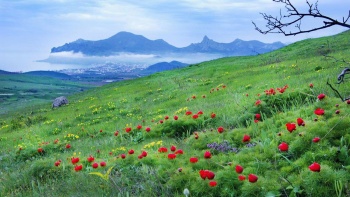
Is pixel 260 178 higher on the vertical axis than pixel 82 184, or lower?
higher

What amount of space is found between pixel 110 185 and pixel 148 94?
101 ft

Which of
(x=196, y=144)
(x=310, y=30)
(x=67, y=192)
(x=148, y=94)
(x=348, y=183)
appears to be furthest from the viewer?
(x=148, y=94)

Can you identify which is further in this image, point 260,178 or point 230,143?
point 230,143

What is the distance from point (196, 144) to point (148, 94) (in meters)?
29.1

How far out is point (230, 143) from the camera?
8.01 meters

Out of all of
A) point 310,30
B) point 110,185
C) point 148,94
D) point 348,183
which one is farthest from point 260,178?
point 148,94

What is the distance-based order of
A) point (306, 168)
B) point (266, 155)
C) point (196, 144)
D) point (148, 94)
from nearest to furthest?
1. point (306, 168)
2. point (266, 155)
3. point (196, 144)
4. point (148, 94)

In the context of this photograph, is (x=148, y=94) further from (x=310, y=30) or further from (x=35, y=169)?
(x=310, y=30)

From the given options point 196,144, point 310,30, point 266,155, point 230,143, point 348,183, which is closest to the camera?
point 310,30

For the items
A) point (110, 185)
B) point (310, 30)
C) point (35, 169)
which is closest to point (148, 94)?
point (35, 169)

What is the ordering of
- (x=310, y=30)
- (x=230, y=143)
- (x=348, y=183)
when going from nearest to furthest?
1. (x=310, y=30)
2. (x=348, y=183)
3. (x=230, y=143)

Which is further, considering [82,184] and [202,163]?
[82,184]

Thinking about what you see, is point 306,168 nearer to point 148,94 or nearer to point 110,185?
point 110,185

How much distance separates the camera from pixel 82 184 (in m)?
7.41
